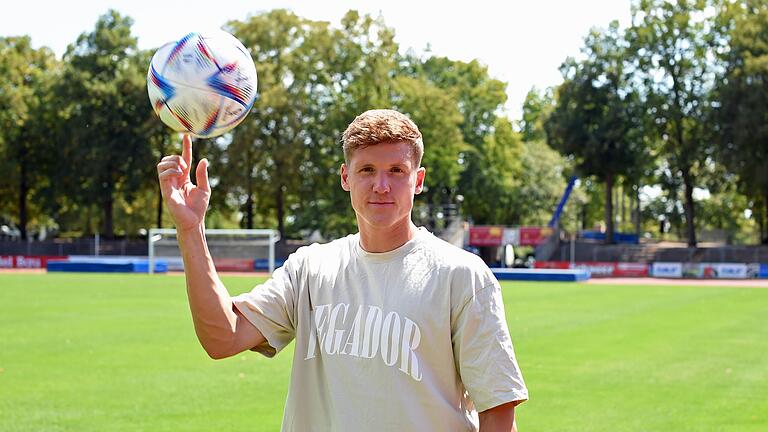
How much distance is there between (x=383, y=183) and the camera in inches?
130

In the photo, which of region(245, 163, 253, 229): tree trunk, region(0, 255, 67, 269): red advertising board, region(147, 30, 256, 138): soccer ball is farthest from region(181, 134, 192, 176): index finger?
region(245, 163, 253, 229): tree trunk

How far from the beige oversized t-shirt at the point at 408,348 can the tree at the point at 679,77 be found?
2345 inches

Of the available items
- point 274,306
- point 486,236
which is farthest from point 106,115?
point 274,306

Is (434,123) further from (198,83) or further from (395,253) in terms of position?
(395,253)

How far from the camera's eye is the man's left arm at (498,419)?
320 centimetres

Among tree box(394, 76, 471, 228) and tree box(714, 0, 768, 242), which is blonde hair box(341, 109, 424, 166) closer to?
tree box(714, 0, 768, 242)

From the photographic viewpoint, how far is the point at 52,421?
933 centimetres

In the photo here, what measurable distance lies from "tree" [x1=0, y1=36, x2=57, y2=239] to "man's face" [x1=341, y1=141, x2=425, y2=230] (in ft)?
227

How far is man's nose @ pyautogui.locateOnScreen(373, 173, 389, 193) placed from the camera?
3.31 metres

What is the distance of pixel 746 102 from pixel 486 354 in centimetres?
5695

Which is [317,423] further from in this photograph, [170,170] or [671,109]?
[671,109]

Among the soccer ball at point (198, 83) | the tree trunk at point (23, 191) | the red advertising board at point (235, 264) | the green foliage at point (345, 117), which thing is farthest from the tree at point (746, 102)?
the soccer ball at point (198, 83)

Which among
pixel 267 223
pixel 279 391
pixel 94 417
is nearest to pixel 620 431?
pixel 279 391

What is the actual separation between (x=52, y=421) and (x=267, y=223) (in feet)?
246
